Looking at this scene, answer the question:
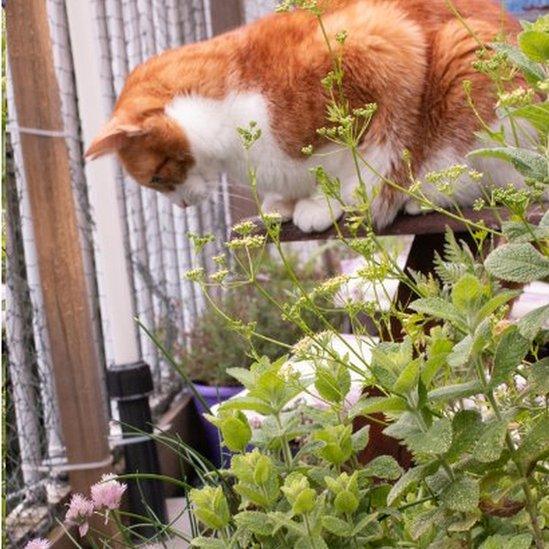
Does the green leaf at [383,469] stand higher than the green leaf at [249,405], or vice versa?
the green leaf at [249,405]

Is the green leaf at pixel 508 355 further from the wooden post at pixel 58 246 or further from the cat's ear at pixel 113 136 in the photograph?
the wooden post at pixel 58 246

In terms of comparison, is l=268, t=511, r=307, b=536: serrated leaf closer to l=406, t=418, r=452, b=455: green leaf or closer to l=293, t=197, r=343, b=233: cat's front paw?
l=406, t=418, r=452, b=455: green leaf

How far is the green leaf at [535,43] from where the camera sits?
73 centimetres

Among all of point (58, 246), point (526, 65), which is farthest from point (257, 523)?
point (58, 246)

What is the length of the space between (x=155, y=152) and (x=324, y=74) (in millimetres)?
366

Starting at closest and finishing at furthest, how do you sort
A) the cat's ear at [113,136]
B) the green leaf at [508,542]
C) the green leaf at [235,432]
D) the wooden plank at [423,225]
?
the green leaf at [508,542]
the green leaf at [235,432]
the wooden plank at [423,225]
the cat's ear at [113,136]

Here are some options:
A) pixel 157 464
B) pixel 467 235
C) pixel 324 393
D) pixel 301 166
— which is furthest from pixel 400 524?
pixel 157 464

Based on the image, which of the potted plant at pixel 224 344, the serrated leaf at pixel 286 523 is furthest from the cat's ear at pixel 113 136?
the potted plant at pixel 224 344

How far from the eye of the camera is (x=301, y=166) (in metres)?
1.62

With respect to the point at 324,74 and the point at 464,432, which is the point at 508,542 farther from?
the point at 324,74

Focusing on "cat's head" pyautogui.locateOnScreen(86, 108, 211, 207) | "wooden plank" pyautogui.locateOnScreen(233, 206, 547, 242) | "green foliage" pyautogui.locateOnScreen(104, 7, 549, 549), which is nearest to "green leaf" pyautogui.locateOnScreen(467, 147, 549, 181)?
"green foliage" pyautogui.locateOnScreen(104, 7, 549, 549)

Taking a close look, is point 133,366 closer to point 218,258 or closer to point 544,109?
point 218,258

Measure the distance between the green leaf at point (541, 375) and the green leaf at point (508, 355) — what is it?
16mm

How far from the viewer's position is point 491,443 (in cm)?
68
